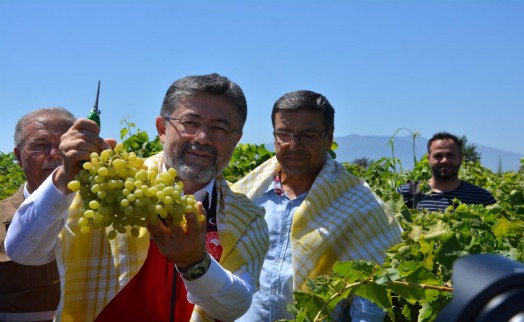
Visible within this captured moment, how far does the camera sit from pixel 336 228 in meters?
3.60

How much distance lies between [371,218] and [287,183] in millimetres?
605

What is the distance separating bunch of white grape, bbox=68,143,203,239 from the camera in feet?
5.63

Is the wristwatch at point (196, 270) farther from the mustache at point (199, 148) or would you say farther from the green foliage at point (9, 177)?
the green foliage at point (9, 177)

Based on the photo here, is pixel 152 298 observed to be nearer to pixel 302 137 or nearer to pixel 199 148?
pixel 199 148

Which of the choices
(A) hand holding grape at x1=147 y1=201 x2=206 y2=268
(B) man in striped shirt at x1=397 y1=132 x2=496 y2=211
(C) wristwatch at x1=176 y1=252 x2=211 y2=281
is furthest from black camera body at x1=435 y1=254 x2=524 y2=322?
(B) man in striped shirt at x1=397 y1=132 x2=496 y2=211

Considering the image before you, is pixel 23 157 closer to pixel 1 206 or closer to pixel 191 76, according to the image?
pixel 1 206

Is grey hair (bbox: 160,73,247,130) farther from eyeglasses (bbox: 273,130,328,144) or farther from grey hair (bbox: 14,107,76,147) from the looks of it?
eyeglasses (bbox: 273,130,328,144)

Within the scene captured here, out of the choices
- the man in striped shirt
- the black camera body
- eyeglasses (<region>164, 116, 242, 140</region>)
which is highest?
eyeglasses (<region>164, 116, 242, 140</region>)

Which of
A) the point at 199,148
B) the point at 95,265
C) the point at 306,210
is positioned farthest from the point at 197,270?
the point at 306,210

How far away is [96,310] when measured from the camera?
2.26 metres

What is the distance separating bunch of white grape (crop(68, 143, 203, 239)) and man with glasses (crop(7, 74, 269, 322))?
0.11 m

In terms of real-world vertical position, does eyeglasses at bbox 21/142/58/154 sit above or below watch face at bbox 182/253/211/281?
above

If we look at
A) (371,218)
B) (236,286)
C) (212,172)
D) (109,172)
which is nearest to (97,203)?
(109,172)

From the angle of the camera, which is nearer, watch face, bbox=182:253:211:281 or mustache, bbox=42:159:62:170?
Answer: watch face, bbox=182:253:211:281
